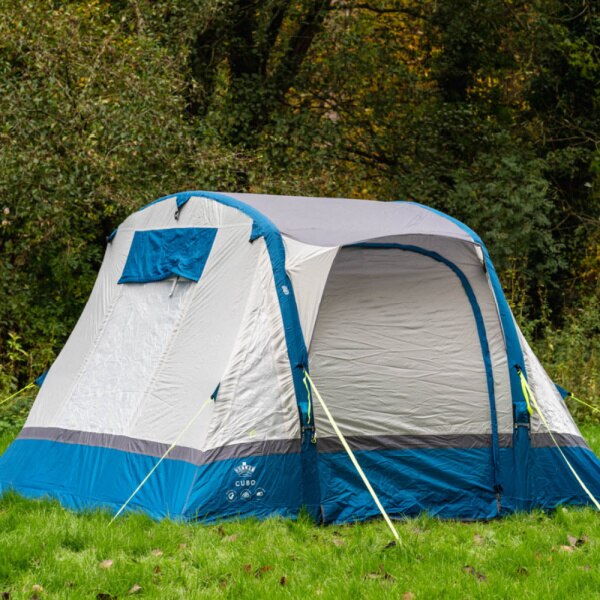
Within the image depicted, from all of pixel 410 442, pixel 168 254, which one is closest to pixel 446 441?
pixel 410 442

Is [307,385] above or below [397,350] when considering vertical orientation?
below

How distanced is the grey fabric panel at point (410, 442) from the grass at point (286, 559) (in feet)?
1.69

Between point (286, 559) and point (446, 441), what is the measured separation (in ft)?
5.97

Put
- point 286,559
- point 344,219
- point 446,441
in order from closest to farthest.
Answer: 1. point 286,559
2. point 446,441
3. point 344,219

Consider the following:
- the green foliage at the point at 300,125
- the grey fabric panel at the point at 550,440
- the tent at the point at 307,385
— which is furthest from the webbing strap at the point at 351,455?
the green foliage at the point at 300,125

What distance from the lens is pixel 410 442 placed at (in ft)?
21.7

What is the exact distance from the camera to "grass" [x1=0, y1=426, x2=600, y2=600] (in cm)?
487

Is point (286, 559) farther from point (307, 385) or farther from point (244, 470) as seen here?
point (307, 385)

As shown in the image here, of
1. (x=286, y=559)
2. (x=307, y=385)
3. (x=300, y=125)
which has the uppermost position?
(x=300, y=125)

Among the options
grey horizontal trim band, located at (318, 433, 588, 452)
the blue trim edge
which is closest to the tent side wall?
grey horizontal trim band, located at (318, 433, 588, 452)

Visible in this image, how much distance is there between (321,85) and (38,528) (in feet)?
36.3

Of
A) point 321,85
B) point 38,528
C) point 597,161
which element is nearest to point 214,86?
point 321,85

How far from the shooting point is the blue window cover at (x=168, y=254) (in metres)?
6.86

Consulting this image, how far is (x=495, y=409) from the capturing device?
6785 millimetres
